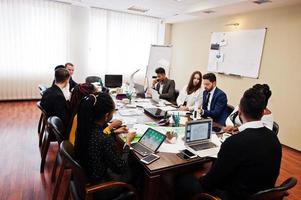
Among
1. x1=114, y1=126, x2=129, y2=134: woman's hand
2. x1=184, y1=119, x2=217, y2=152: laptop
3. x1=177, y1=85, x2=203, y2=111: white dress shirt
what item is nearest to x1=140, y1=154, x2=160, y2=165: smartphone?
x1=184, y1=119, x2=217, y2=152: laptop

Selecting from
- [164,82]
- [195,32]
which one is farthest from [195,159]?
[195,32]

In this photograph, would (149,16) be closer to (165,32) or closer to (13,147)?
(165,32)

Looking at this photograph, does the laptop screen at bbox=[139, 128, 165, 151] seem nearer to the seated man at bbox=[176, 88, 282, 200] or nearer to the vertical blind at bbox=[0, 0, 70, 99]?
the seated man at bbox=[176, 88, 282, 200]

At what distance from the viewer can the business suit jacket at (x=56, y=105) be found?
2348mm

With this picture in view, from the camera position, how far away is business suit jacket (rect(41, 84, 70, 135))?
2348mm

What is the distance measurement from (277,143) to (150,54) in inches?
218

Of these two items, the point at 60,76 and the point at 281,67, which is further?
the point at 281,67

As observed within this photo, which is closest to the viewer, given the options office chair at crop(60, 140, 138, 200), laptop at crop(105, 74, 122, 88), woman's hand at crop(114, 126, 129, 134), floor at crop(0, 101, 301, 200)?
office chair at crop(60, 140, 138, 200)

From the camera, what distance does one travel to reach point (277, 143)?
132 centimetres

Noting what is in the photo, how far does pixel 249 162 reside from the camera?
4.08ft

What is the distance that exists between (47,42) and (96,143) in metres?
4.97

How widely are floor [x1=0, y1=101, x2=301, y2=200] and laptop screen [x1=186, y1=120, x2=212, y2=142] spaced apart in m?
1.44

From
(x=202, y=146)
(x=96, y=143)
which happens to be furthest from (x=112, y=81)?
(x=96, y=143)

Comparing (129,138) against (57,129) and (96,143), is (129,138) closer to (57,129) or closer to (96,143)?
(96,143)
